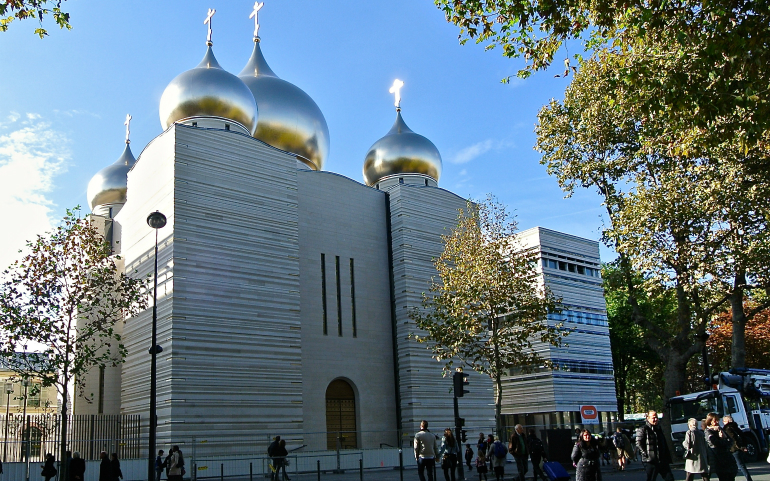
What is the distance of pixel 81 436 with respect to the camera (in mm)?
24766

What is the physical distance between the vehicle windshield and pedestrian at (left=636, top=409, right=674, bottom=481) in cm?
1169

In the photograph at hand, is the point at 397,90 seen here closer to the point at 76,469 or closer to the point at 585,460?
the point at 76,469

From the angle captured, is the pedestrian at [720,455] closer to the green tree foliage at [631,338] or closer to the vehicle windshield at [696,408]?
the vehicle windshield at [696,408]

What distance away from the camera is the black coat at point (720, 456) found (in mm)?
11305

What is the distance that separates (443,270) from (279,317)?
6.61 metres

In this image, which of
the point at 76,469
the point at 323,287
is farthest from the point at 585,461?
the point at 323,287

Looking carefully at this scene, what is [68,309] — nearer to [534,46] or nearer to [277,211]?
[277,211]

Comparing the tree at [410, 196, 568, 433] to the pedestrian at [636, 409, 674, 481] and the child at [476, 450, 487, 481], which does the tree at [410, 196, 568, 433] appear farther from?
the pedestrian at [636, 409, 674, 481]

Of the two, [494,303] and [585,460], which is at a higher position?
[494,303]

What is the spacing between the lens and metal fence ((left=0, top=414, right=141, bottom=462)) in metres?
22.5

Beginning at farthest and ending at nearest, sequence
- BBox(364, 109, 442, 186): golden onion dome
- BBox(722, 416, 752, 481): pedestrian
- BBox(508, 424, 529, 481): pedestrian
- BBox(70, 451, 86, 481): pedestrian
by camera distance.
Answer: BBox(364, 109, 442, 186): golden onion dome → BBox(70, 451, 86, 481): pedestrian → BBox(508, 424, 529, 481): pedestrian → BBox(722, 416, 752, 481): pedestrian

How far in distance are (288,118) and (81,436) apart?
16.6 m

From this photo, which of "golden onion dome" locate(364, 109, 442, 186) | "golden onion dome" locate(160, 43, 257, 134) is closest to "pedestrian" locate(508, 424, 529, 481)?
"golden onion dome" locate(160, 43, 257, 134)

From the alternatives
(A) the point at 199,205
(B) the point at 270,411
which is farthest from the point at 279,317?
(A) the point at 199,205
